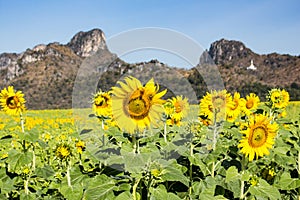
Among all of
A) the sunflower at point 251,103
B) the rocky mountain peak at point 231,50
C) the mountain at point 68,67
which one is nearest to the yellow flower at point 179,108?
the sunflower at point 251,103

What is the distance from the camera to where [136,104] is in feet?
6.66

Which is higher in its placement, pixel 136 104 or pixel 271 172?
pixel 136 104

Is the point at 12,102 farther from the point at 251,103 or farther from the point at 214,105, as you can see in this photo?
the point at 251,103

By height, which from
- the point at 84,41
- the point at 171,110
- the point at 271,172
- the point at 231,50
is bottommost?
the point at 271,172

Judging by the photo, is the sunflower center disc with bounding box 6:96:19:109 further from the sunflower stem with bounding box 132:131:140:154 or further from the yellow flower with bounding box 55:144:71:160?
the sunflower stem with bounding box 132:131:140:154

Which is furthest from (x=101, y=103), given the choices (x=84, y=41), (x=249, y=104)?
(x=84, y=41)

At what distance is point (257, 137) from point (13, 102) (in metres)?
1.78

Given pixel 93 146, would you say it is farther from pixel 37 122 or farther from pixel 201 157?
pixel 37 122

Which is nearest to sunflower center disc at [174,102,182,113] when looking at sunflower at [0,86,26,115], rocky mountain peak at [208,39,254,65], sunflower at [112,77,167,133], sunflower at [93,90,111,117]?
sunflower at [93,90,111,117]

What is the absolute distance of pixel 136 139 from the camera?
6.95 ft

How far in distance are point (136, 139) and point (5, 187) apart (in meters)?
1.18

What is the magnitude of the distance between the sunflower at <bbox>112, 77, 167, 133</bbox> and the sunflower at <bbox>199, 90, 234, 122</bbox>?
47.8 inches

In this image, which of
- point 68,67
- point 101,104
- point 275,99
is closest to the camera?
point 101,104

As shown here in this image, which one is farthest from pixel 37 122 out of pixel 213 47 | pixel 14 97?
pixel 213 47
